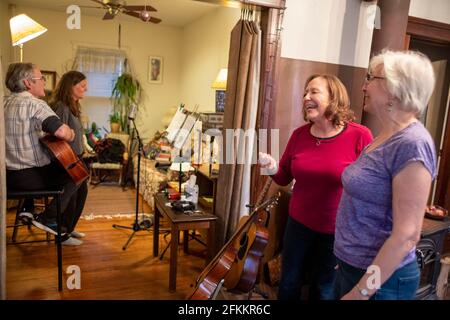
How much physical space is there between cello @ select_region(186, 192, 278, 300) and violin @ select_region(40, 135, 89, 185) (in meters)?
1.15

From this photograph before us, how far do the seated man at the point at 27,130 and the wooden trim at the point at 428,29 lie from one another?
2658mm

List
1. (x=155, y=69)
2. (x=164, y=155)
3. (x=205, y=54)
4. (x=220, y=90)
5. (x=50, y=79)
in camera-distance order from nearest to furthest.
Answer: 1. (x=220, y=90)
2. (x=164, y=155)
3. (x=205, y=54)
4. (x=50, y=79)
5. (x=155, y=69)

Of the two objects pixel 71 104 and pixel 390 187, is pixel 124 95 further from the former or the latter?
pixel 390 187

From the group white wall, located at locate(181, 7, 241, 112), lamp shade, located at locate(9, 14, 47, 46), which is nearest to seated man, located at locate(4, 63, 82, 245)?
lamp shade, located at locate(9, 14, 47, 46)

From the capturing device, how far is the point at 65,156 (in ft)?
7.36

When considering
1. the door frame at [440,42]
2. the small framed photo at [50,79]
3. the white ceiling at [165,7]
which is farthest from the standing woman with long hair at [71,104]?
the small framed photo at [50,79]

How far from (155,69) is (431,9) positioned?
451 cm

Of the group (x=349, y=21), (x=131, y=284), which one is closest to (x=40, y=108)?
(x=131, y=284)

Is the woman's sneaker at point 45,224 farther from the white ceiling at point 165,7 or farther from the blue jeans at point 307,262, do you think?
the white ceiling at point 165,7

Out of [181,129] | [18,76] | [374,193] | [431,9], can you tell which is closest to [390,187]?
[374,193]

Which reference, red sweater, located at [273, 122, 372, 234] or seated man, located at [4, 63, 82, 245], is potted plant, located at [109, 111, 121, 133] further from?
red sweater, located at [273, 122, 372, 234]

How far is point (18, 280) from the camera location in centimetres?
232

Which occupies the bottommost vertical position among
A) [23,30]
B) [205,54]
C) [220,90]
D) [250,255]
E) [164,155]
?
[250,255]

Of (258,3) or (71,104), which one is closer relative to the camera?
(258,3)
